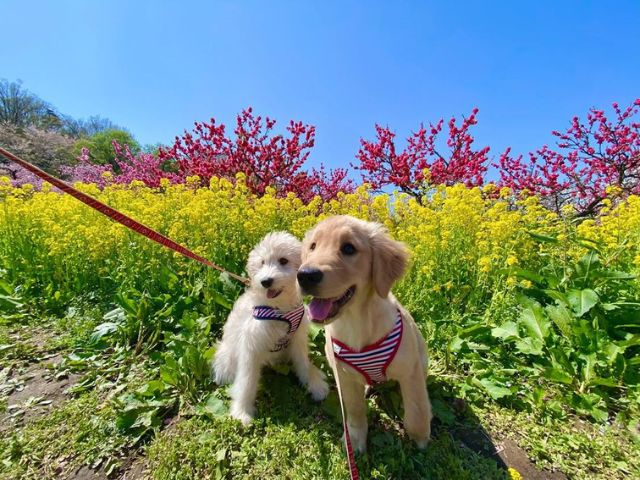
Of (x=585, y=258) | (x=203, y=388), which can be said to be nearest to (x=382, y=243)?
(x=203, y=388)

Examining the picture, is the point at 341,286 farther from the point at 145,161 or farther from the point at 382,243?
the point at 145,161

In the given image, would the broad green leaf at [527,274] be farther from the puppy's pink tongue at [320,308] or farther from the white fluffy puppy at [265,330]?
the puppy's pink tongue at [320,308]

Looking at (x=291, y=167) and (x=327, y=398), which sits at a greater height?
(x=291, y=167)

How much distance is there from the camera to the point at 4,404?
296cm

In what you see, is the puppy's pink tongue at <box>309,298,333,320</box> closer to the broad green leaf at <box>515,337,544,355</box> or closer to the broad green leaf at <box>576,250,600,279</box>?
the broad green leaf at <box>515,337,544,355</box>

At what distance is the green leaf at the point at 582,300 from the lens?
2873 mm

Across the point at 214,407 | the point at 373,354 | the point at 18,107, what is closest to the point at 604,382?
the point at 373,354

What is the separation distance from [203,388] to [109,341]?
1.43 metres

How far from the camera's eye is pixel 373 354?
2023 millimetres

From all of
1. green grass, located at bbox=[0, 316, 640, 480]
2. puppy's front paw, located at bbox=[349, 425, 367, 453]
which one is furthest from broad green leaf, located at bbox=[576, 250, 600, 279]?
puppy's front paw, located at bbox=[349, 425, 367, 453]

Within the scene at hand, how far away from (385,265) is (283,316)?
1.13 m

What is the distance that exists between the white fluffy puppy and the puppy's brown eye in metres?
0.79

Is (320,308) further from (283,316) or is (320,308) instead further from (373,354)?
(283,316)

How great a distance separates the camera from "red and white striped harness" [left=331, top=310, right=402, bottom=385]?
203cm
